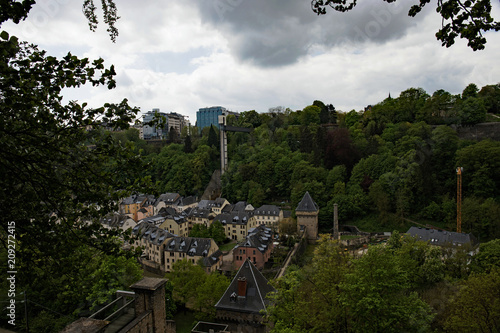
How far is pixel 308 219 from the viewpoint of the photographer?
103ft

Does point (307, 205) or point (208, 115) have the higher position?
point (208, 115)

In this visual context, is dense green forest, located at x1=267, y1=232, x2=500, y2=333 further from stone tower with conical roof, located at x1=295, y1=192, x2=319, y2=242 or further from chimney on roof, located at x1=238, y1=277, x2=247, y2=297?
stone tower with conical roof, located at x1=295, y1=192, x2=319, y2=242

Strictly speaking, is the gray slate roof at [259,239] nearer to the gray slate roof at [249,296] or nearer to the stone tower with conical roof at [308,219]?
the stone tower with conical roof at [308,219]

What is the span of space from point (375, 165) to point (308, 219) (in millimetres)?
9925

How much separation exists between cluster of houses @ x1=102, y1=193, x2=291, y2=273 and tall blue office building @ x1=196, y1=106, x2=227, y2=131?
195 feet

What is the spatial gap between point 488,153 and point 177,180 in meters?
38.2

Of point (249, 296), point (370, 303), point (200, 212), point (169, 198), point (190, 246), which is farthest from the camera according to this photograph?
point (169, 198)

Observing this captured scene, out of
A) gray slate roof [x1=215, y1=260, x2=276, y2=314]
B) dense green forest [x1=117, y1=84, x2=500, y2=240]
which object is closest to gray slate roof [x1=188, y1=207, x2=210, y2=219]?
dense green forest [x1=117, y1=84, x2=500, y2=240]

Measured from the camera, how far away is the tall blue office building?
331 feet

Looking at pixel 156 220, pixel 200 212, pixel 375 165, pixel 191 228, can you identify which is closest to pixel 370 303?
pixel 156 220

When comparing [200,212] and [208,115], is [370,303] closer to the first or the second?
[200,212]

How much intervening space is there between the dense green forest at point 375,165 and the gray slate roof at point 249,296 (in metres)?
Result: 18.7

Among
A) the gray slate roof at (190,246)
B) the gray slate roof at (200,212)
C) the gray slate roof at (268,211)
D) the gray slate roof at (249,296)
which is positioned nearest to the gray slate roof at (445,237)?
the gray slate roof at (249,296)

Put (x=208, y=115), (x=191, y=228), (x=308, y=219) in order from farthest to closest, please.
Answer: (x=208, y=115) < (x=191, y=228) < (x=308, y=219)
